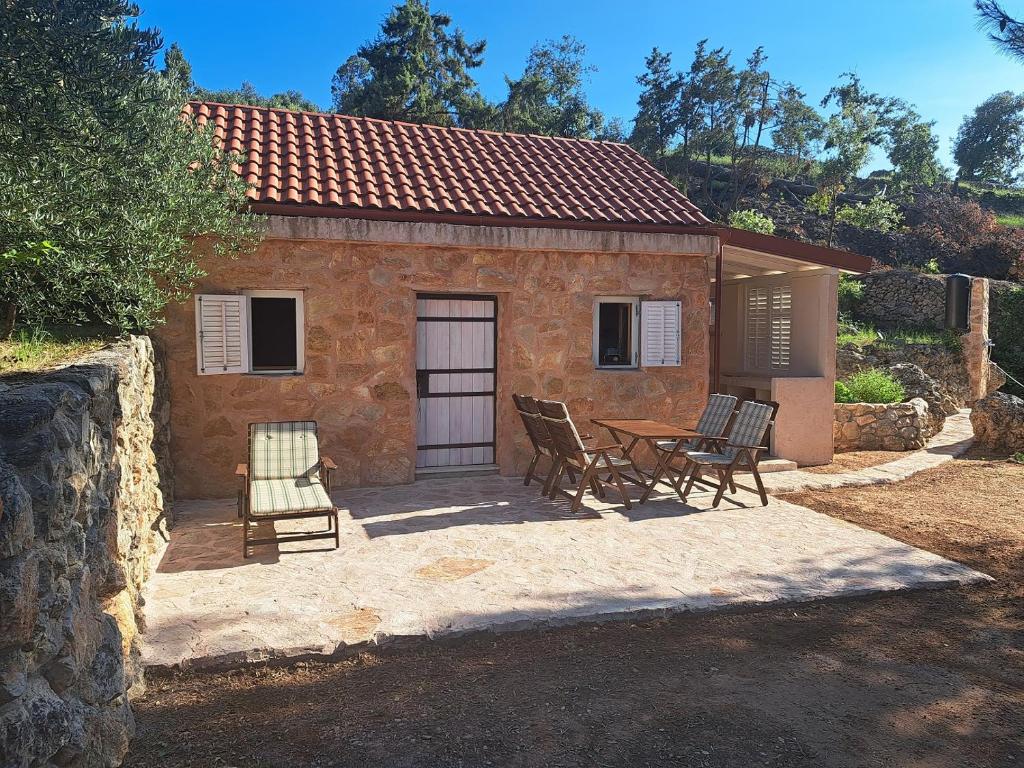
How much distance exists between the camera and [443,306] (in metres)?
7.73

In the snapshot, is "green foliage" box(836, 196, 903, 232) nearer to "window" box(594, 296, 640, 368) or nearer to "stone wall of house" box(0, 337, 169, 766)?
"window" box(594, 296, 640, 368)

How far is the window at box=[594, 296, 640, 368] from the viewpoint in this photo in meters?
8.20

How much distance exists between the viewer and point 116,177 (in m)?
4.40

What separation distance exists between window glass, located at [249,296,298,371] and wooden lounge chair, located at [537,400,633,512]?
3045 millimetres

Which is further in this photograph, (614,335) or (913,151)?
(913,151)

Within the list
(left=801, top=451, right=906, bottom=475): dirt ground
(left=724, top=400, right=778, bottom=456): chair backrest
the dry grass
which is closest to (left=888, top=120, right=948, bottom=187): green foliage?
(left=801, top=451, right=906, bottom=475): dirt ground

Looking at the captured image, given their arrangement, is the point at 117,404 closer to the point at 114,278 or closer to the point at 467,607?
the point at 114,278

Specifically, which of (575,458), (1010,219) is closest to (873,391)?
(575,458)

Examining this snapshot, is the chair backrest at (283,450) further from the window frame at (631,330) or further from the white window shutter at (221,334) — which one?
the window frame at (631,330)

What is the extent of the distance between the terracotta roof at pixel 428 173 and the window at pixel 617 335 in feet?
3.64

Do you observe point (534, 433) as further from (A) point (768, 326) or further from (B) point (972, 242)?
(B) point (972, 242)

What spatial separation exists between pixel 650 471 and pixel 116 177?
598 centimetres

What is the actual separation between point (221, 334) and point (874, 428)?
8.55m

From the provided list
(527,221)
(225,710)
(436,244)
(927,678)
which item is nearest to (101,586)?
(225,710)
